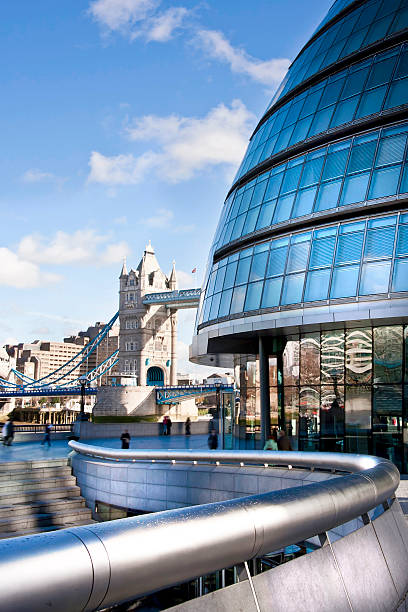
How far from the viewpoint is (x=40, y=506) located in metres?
18.1

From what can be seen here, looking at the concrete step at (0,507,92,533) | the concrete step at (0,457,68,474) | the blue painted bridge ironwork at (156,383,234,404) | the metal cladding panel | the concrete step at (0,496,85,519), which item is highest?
the metal cladding panel

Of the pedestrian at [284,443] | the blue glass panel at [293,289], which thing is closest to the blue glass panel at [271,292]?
the blue glass panel at [293,289]

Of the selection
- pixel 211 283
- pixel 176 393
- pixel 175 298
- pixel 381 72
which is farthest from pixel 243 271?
pixel 175 298

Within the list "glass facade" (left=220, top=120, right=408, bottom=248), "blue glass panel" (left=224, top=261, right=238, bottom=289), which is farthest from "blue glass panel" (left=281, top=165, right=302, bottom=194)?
"blue glass panel" (left=224, top=261, right=238, bottom=289)

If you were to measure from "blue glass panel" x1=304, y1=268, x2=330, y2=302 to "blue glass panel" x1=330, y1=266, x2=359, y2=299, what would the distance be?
0.27m

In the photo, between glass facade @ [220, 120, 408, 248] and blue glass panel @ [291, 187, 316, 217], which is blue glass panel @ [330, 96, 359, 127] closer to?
glass facade @ [220, 120, 408, 248]

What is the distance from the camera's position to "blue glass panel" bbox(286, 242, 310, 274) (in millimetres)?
20000

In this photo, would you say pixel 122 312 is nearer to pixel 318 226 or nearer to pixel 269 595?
pixel 318 226

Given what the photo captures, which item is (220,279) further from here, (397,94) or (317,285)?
(397,94)

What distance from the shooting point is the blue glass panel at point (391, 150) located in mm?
18656

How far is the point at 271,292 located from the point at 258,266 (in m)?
1.55

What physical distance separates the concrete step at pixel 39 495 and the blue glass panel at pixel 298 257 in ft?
34.4

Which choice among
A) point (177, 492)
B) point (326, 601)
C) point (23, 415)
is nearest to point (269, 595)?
point (326, 601)

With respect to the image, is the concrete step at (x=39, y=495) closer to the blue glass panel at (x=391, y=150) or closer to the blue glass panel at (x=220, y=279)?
the blue glass panel at (x=220, y=279)
